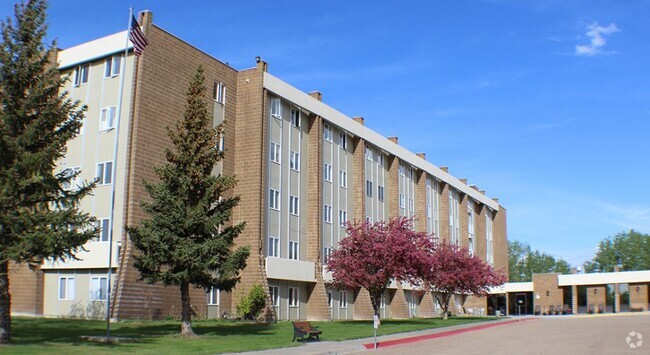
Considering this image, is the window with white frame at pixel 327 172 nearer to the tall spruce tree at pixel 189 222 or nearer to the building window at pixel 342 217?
the building window at pixel 342 217

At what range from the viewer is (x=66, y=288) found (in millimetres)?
36594

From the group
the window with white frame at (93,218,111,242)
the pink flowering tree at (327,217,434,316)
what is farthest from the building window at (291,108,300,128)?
the window with white frame at (93,218,111,242)

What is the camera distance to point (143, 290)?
112 ft

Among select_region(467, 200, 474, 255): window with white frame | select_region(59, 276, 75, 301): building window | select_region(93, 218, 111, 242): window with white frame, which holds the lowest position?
select_region(59, 276, 75, 301): building window

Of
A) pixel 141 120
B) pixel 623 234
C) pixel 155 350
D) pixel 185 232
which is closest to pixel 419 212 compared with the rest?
pixel 141 120

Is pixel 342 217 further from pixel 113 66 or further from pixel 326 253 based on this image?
pixel 113 66

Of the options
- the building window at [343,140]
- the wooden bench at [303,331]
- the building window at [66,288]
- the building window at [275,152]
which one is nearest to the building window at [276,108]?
the building window at [275,152]

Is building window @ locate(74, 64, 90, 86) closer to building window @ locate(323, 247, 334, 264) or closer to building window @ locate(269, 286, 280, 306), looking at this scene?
building window @ locate(269, 286, 280, 306)

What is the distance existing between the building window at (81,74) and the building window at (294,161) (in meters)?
14.5

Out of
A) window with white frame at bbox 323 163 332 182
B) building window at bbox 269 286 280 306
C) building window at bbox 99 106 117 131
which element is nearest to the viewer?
building window at bbox 99 106 117 131

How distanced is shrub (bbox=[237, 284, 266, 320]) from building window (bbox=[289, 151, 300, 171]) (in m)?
10.3

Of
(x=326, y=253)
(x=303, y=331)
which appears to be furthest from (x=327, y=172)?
(x=303, y=331)

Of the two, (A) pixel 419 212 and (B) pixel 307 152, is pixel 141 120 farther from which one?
(A) pixel 419 212

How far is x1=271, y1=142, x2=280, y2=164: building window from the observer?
44656 millimetres
